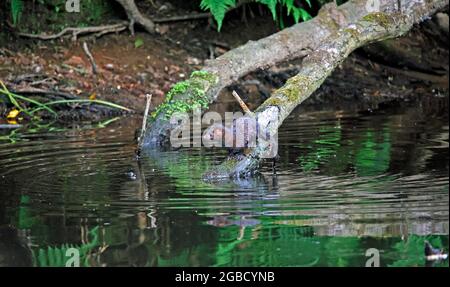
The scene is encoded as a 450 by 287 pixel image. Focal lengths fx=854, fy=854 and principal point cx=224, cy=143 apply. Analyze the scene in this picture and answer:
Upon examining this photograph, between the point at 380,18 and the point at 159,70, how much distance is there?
4752mm

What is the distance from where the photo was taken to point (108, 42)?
44.5 ft

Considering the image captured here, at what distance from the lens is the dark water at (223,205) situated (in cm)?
502

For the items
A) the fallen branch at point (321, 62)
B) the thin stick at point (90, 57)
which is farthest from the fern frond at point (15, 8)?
the fallen branch at point (321, 62)

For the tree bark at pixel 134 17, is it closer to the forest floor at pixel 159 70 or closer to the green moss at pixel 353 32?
the forest floor at pixel 159 70

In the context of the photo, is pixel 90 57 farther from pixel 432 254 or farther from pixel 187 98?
pixel 432 254

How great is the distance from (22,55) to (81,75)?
0.95m

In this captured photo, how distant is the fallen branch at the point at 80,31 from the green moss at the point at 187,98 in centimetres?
460

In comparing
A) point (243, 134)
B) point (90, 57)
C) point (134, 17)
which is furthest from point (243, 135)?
point (134, 17)

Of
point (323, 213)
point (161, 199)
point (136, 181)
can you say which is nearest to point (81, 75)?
point (136, 181)

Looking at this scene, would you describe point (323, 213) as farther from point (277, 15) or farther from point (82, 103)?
point (277, 15)

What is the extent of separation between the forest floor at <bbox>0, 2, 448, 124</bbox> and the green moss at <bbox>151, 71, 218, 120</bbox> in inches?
111

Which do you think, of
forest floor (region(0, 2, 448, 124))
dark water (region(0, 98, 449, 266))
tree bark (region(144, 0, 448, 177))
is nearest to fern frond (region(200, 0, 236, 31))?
forest floor (region(0, 2, 448, 124))

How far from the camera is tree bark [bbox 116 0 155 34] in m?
13.5

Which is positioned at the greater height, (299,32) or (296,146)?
(299,32)
